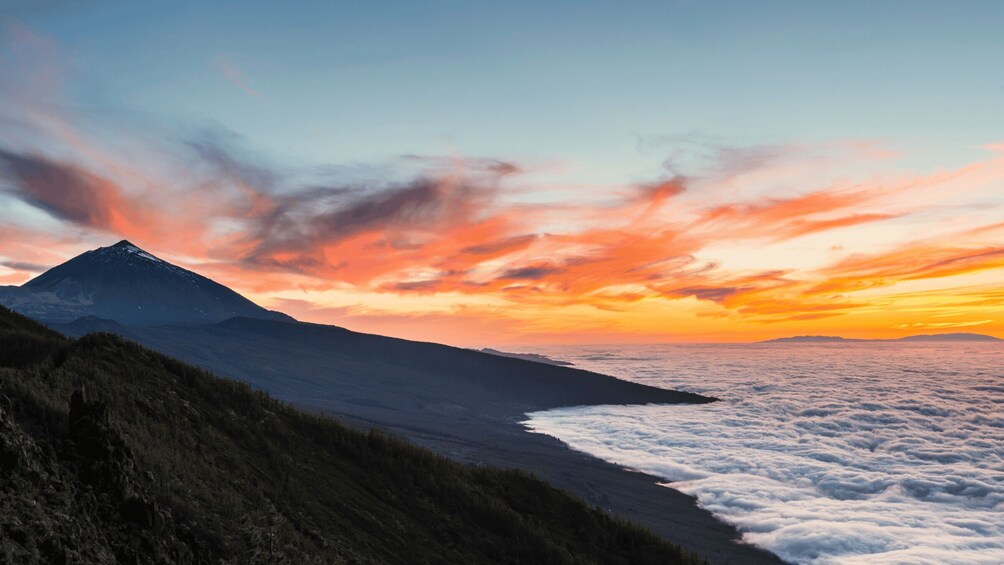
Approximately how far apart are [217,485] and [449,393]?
81.3 meters

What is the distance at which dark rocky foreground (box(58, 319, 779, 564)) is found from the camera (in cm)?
3450

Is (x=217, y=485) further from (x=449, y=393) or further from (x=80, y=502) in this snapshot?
(x=449, y=393)

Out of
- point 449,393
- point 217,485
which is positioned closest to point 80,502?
point 217,485

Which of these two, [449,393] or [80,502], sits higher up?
[80,502]

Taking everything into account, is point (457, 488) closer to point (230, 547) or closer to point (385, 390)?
point (230, 547)

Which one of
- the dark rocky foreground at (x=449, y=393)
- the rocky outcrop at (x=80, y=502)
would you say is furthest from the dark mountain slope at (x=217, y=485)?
the dark rocky foreground at (x=449, y=393)

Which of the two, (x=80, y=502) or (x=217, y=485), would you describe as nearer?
(x=80, y=502)

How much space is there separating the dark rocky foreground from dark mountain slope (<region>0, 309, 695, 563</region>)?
13400 millimetres

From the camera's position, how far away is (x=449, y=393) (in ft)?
303

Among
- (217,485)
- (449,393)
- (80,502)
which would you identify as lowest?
(449,393)

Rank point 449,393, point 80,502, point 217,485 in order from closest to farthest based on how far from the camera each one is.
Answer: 1. point 80,502
2. point 217,485
3. point 449,393

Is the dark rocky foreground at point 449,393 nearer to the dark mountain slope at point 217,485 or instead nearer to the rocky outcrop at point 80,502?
the dark mountain slope at point 217,485

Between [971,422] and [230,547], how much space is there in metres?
79.0

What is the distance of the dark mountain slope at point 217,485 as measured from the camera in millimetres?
8008
